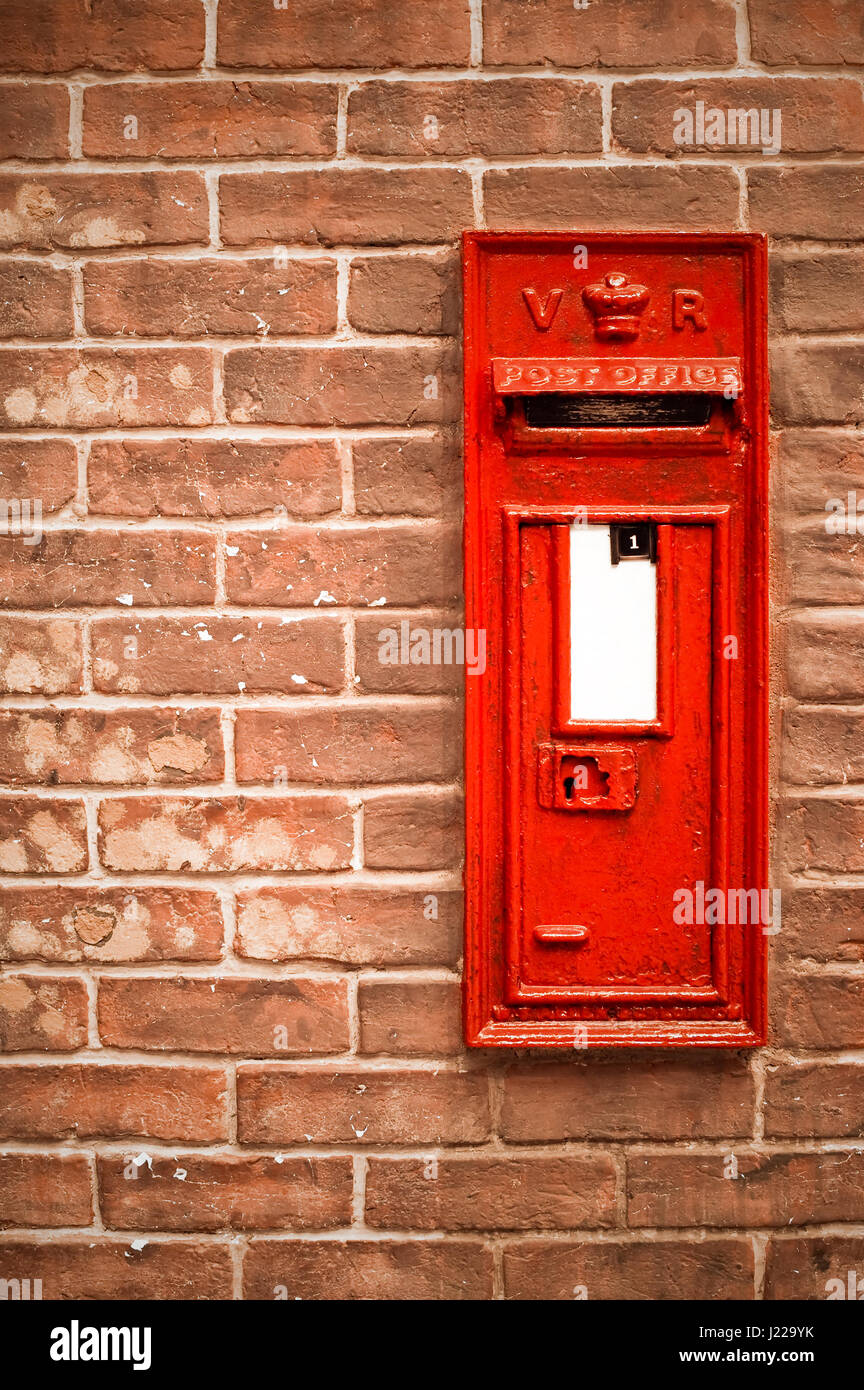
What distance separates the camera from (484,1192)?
4.61 ft

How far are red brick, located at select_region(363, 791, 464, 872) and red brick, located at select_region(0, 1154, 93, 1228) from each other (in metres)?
0.66

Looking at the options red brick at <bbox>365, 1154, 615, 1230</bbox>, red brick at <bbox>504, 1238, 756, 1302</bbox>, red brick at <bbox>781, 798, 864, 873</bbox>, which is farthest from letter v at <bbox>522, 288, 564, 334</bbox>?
red brick at <bbox>504, 1238, 756, 1302</bbox>

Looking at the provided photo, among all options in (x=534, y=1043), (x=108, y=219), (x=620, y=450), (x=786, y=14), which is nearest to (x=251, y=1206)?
(x=534, y=1043)

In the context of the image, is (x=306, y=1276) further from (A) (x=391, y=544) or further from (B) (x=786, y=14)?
(B) (x=786, y=14)

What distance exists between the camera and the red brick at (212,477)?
54.4 inches

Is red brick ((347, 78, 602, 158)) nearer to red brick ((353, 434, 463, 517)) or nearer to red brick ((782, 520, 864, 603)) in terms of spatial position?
red brick ((353, 434, 463, 517))

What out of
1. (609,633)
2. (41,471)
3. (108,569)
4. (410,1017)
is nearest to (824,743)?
(609,633)

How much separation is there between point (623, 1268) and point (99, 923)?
958 millimetres

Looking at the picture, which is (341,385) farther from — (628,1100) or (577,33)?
(628,1100)

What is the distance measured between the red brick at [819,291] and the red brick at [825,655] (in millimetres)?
254

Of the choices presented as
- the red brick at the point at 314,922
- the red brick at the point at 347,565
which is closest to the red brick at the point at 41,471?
the red brick at the point at 347,565

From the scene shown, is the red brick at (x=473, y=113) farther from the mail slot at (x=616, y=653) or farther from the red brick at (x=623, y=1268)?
the red brick at (x=623, y=1268)

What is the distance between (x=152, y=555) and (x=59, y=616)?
0.56 feet

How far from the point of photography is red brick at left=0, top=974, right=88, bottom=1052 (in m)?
1.41
